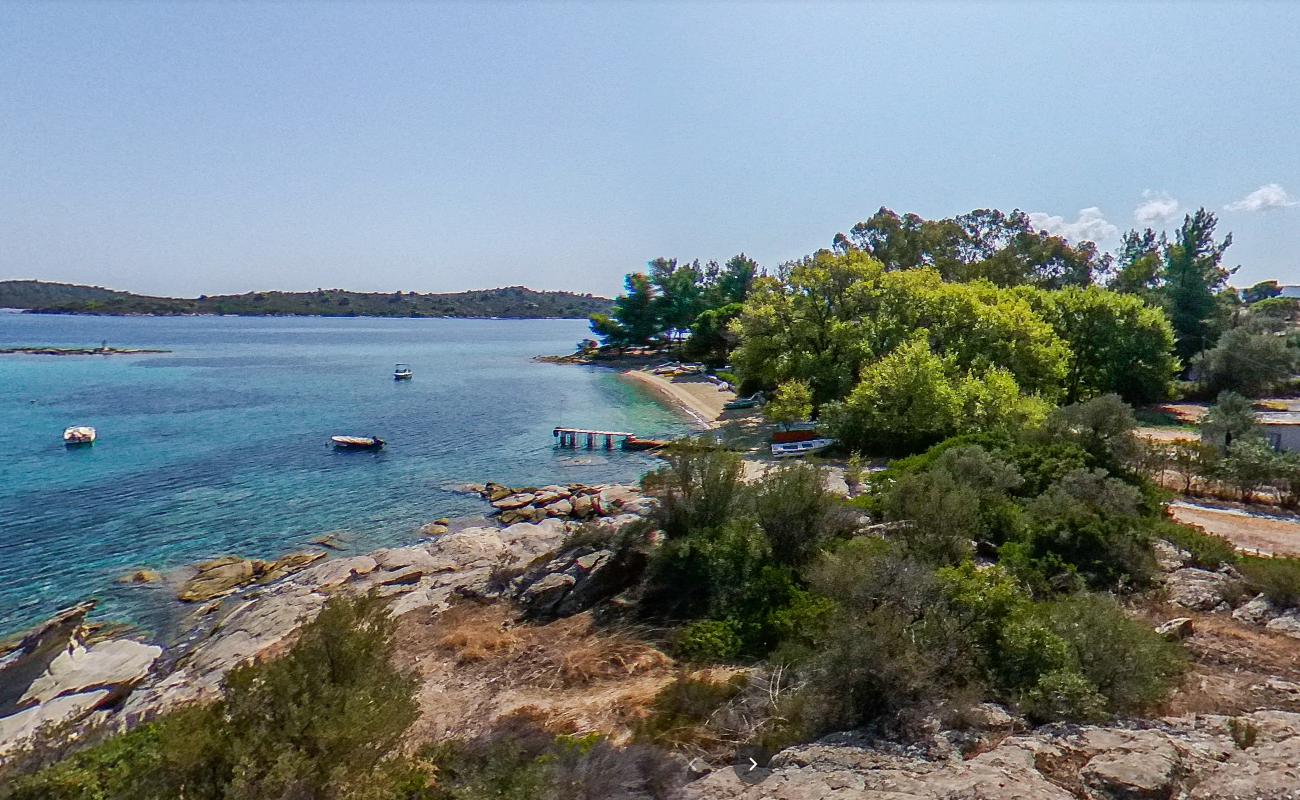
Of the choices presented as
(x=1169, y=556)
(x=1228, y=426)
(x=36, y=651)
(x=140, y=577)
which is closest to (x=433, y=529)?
(x=140, y=577)

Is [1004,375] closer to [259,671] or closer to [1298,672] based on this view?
[1298,672]

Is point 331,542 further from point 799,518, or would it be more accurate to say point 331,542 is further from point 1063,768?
point 1063,768

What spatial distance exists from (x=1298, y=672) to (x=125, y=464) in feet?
121

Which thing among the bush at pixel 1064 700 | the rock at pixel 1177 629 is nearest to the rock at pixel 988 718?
the bush at pixel 1064 700

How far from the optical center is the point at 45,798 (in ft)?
17.2

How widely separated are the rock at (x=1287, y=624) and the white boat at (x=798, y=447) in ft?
60.5

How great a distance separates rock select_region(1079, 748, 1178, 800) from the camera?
5.65m

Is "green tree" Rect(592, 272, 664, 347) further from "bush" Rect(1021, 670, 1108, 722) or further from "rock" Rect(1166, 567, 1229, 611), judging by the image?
"bush" Rect(1021, 670, 1108, 722)

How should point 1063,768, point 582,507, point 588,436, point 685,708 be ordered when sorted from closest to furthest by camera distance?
point 1063,768 < point 685,708 < point 582,507 < point 588,436

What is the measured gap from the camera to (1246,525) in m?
15.4

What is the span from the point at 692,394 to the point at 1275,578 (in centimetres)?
4095

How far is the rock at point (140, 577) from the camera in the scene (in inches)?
693

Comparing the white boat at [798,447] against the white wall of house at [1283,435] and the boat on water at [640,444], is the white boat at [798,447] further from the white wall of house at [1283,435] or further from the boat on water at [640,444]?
the white wall of house at [1283,435]

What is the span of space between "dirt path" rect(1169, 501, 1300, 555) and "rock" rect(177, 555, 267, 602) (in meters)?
22.7
